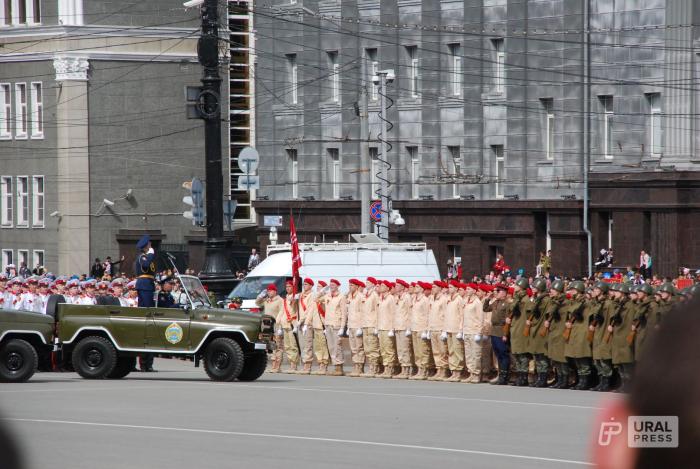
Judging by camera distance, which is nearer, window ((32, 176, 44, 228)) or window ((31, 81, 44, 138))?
window ((31, 81, 44, 138))

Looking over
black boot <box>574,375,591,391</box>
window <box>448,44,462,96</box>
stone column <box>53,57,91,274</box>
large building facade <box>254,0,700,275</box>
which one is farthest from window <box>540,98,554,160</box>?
black boot <box>574,375,591,391</box>

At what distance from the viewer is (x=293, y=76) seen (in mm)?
55875

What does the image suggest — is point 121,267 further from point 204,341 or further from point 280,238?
point 204,341

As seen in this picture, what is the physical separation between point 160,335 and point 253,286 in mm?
12782

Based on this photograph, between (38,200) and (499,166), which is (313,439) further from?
(38,200)

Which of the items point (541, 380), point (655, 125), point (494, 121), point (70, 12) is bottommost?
point (541, 380)

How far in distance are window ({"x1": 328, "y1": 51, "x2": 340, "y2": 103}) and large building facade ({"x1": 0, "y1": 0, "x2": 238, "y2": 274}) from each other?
30.9 ft

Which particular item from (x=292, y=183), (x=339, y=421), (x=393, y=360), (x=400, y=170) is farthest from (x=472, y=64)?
(x=339, y=421)

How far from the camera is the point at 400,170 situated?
52.4 meters

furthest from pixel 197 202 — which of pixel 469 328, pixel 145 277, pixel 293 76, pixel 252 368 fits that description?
pixel 293 76

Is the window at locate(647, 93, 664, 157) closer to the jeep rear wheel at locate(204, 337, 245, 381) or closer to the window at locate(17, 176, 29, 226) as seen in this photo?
the jeep rear wheel at locate(204, 337, 245, 381)

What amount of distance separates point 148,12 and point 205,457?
52322mm

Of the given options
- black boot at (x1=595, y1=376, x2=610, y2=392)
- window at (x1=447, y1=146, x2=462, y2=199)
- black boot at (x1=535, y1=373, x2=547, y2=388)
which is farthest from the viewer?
window at (x1=447, y1=146, x2=462, y2=199)

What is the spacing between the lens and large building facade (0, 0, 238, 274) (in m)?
62.3
